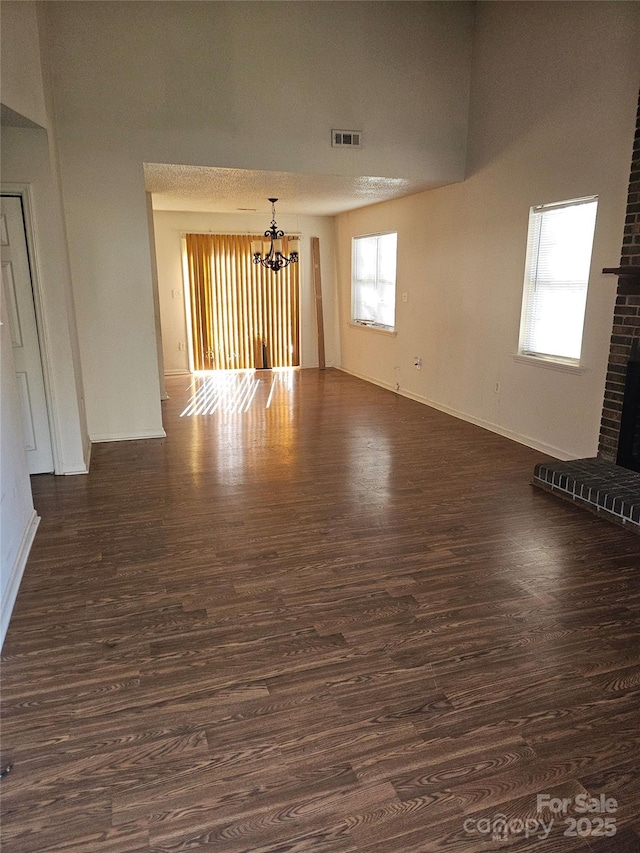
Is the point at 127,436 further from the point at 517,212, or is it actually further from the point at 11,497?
the point at 517,212

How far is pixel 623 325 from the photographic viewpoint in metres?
4.00

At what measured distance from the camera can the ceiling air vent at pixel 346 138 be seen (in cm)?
532

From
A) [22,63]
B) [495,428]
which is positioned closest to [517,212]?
[495,428]

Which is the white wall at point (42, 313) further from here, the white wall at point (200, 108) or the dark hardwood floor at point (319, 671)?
the white wall at point (200, 108)

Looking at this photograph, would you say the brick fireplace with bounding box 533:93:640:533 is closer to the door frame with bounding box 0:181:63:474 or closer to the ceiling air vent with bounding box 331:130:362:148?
the ceiling air vent with bounding box 331:130:362:148

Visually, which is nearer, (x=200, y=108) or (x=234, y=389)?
(x=200, y=108)

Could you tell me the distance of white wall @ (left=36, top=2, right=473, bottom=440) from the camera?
465 cm

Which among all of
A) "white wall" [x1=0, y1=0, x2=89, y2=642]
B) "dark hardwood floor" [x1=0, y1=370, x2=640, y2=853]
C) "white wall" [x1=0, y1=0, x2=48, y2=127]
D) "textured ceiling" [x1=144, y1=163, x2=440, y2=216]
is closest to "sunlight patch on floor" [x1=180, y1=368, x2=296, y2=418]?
"white wall" [x1=0, y1=0, x2=89, y2=642]

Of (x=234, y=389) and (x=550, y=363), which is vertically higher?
(x=550, y=363)

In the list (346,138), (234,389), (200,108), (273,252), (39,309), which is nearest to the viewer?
(39,309)

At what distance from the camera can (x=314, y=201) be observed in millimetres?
7301

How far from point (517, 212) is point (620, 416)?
2.17 m

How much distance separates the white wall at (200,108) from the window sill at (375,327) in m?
2.34

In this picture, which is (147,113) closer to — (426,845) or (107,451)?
(107,451)
